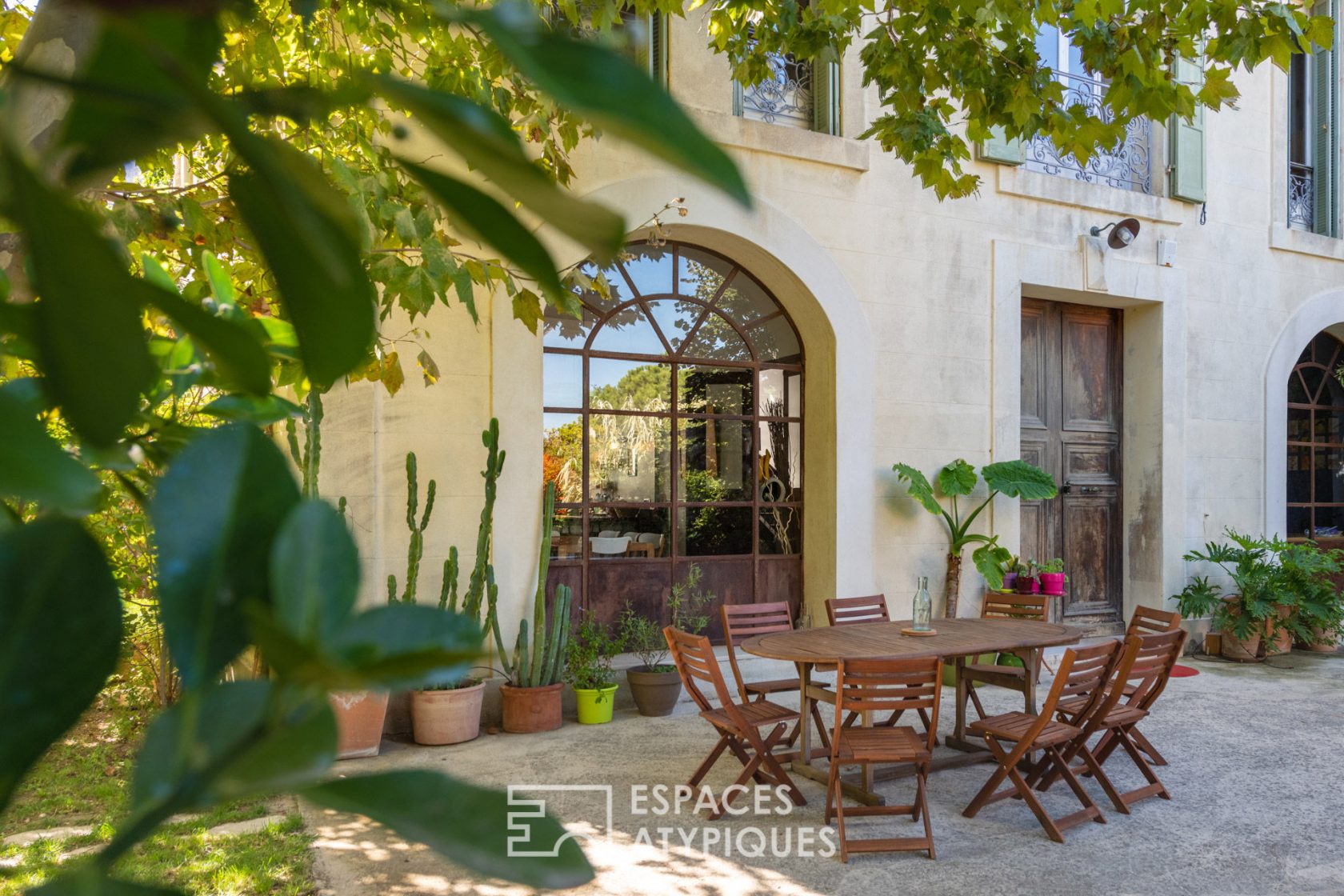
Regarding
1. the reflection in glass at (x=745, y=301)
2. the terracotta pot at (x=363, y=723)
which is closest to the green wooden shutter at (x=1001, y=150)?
the reflection in glass at (x=745, y=301)

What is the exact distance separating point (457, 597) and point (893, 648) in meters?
2.55

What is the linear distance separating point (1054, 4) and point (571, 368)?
355cm

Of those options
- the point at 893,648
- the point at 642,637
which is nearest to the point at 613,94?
the point at 893,648

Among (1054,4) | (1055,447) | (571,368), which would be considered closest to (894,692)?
(1054,4)

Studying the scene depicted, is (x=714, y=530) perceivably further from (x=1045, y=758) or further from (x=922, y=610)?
(x=1045, y=758)

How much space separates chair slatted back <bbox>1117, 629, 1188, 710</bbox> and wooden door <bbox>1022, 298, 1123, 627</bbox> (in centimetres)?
342

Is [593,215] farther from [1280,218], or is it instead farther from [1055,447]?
[1280,218]

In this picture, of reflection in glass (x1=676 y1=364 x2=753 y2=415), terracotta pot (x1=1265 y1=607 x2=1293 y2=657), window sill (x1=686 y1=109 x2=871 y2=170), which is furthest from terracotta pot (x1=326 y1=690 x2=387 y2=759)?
terracotta pot (x1=1265 y1=607 x2=1293 y2=657)

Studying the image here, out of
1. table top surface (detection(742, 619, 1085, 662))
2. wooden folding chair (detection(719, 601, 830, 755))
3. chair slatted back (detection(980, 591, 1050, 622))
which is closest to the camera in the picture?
table top surface (detection(742, 619, 1085, 662))

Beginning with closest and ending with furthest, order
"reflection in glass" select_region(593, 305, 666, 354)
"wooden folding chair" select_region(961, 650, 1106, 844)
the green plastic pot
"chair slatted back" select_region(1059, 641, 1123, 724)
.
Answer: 1. "wooden folding chair" select_region(961, 650, 1106, 844)
2. "chair slatted back" select_region(1059, 641, 1123, 724)
3. the green plastic pot
4. "reflection in glass" select_region(593, 305, 666, 354)

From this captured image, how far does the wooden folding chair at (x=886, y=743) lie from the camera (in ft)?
12.2

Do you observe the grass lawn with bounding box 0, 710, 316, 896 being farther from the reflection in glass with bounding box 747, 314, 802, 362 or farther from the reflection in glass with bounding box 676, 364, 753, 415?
the reflection in glass with bounding box 747, 314, 802, 362

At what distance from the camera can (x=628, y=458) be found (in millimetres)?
6594

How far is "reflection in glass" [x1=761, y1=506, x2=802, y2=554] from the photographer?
23.1 feet
